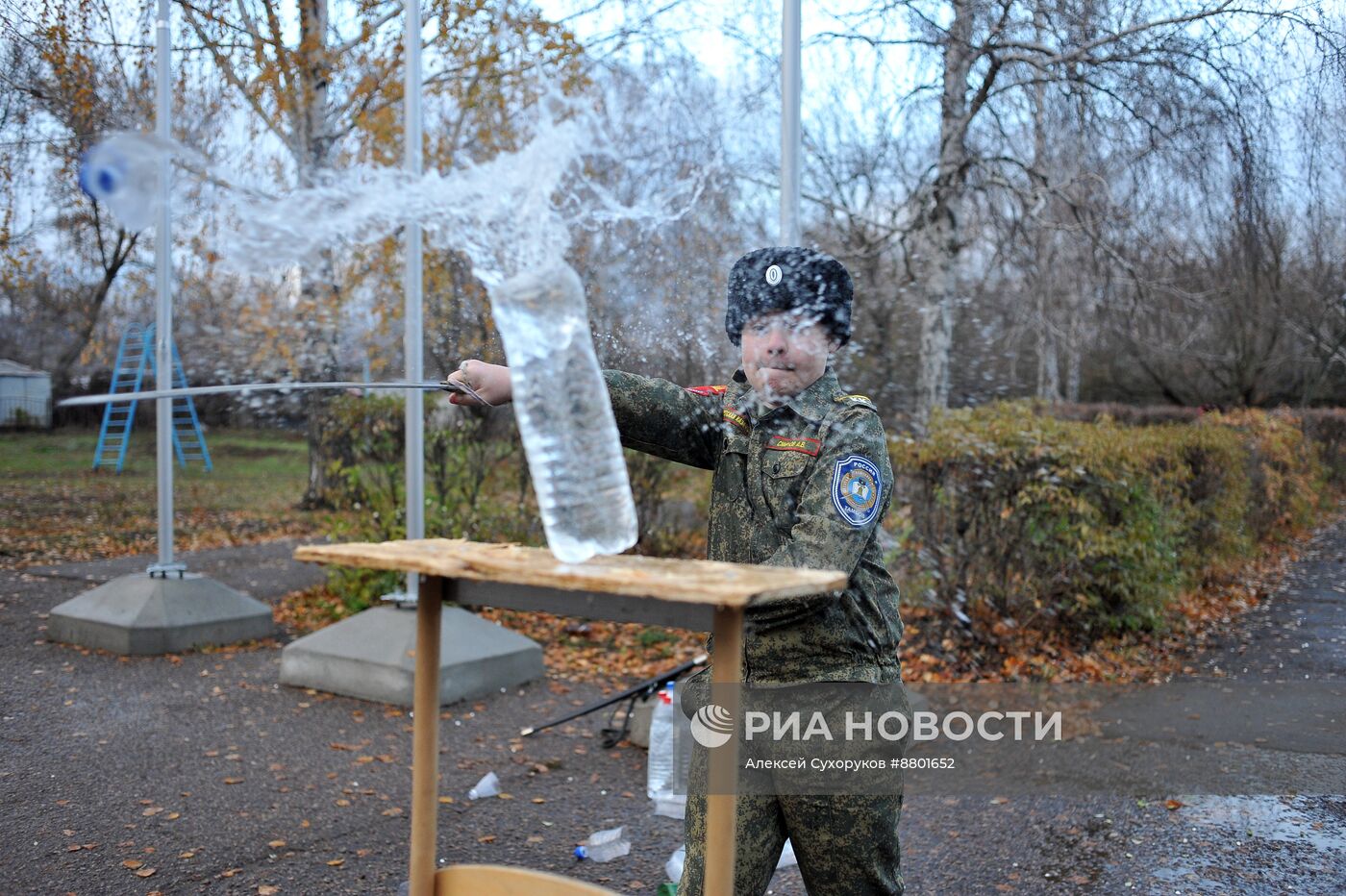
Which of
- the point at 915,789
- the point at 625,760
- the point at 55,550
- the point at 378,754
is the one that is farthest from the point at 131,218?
the point at 55,550

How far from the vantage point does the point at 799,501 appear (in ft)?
7.26

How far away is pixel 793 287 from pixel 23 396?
16430mm

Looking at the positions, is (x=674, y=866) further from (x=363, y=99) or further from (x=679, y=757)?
(x=363, y=99)

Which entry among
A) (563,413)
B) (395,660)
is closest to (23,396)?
(395,660)

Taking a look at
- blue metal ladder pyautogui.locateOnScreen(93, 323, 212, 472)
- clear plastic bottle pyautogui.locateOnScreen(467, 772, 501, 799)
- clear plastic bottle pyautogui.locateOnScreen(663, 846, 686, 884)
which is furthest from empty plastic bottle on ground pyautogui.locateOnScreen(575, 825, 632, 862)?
blue metal ladder pyautogui.locateOnScreen(93, 323, 212, 472)

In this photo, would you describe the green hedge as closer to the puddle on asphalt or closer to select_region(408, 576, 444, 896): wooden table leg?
the puddle on asphalt

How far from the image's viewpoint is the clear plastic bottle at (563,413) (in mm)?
1791

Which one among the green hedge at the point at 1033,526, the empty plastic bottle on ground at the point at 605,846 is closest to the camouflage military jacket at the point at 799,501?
the empty plastic bottle on ground at the point at 605,846

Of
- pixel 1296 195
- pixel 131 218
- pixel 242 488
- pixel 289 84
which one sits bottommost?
pixel 242 488

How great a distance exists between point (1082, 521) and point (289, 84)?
6.61 meters

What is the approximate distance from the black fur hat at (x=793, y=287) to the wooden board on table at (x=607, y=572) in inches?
28.6

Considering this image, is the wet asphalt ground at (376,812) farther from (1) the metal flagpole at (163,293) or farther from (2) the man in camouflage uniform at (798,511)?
(2) the man in camouflage uniform at (798,511)

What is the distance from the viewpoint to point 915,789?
480 cm

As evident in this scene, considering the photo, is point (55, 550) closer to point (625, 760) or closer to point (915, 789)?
point (625, 760)
